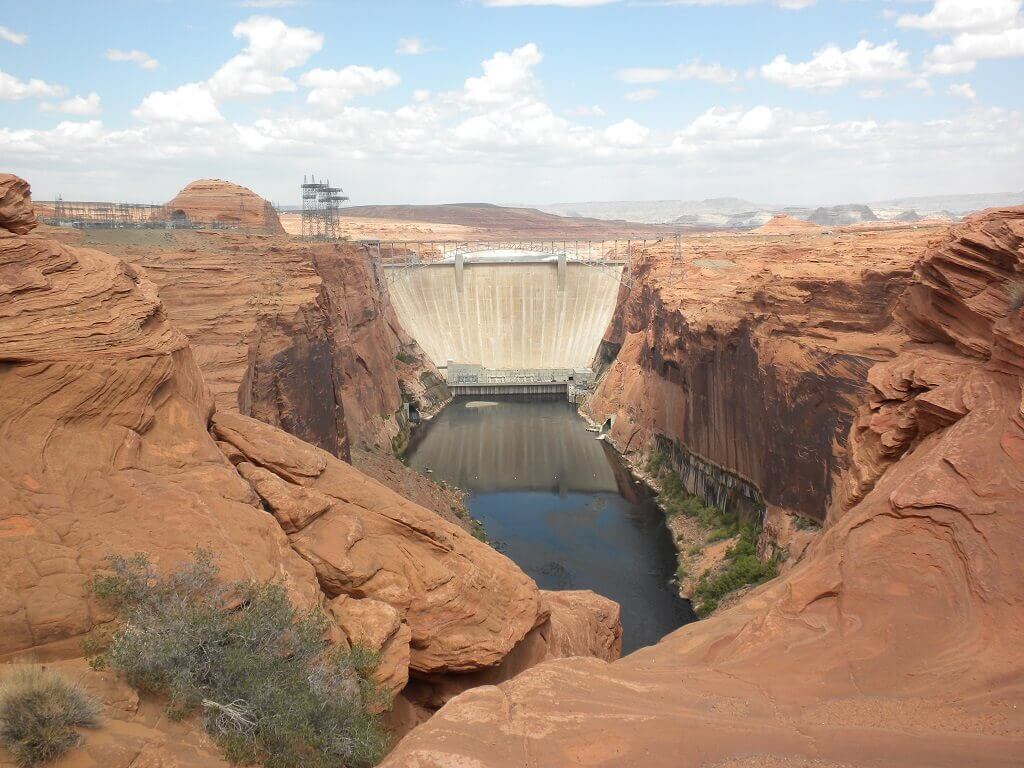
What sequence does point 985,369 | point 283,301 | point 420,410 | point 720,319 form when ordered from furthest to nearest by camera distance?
point 420,410
point 720,319
point 283,301
point 985,369

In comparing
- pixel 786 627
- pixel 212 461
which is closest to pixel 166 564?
pixel 212 461

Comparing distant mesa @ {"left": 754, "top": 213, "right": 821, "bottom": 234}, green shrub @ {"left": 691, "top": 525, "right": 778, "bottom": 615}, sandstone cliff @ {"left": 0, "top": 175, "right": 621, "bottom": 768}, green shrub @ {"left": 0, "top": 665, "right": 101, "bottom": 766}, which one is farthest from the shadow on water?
distant mesa @ {"left": 754, "top": 213, "right": 821, "bottom": 234}

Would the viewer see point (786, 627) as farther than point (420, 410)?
No

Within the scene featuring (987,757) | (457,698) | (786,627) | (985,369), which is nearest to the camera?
(987,757)

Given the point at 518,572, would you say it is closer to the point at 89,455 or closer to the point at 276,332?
the point at 89,455

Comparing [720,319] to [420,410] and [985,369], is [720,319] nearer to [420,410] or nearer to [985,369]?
[985,369]

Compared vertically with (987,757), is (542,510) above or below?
below
